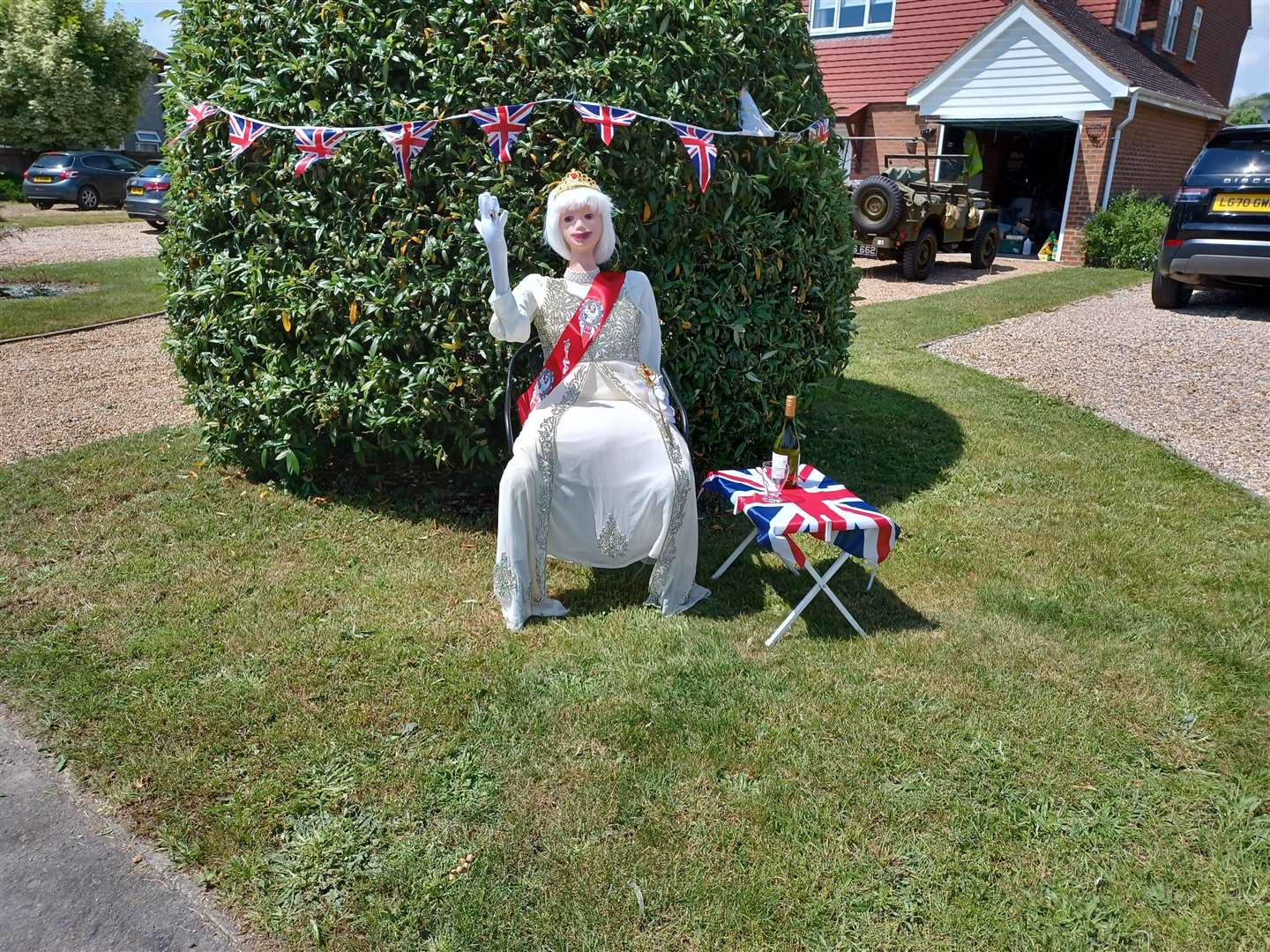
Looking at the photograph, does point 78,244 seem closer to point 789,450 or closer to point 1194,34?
point 789,450

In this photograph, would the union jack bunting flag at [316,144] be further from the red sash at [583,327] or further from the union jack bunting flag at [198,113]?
the red sash at [583,327]

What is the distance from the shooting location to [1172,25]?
64.9 feet

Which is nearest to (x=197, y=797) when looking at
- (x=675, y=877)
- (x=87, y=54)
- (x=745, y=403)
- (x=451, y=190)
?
(x=675, y=877)

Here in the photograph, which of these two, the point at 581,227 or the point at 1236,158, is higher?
the point at 1236,158

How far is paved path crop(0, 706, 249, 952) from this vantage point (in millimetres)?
2369

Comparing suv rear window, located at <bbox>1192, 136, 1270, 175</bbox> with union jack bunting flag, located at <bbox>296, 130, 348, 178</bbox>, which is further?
suv rear window, located at <bbox>1192, 136, 1270, 175</bbox>

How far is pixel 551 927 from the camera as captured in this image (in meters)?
2.40

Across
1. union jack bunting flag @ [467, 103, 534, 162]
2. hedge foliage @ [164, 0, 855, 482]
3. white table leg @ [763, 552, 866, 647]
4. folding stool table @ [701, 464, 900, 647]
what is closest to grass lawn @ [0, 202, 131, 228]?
hedge foliage @ [164, 0, 855, 482]

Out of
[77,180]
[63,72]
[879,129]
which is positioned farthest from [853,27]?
[63,72]

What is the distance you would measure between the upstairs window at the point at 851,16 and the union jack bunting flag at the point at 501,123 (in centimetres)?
1698

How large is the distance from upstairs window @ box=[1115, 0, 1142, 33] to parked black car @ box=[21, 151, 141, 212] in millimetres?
23425

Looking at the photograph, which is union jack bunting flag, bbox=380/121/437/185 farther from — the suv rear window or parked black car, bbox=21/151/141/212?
parked black car, bbox=21/151/141/212

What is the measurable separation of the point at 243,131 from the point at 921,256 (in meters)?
11.1

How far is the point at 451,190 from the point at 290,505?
195 centimetres
